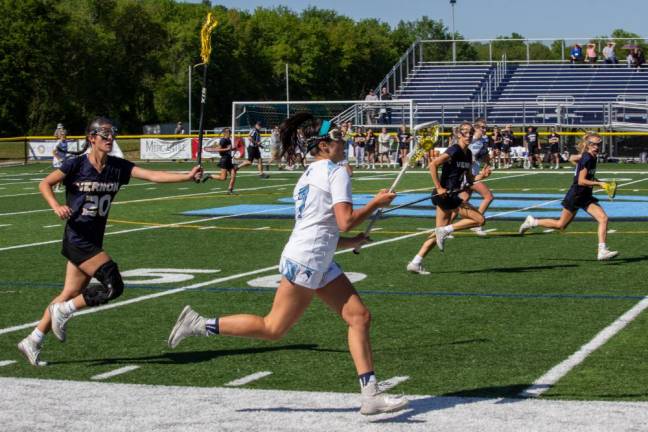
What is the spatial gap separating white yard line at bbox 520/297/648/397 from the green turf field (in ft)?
0.23

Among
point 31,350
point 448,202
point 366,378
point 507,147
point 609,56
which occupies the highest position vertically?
point 609,56

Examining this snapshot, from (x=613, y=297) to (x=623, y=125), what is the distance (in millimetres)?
36385

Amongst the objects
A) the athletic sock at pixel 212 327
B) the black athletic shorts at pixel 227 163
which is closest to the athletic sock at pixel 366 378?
the athletic sock at pixel 212 327

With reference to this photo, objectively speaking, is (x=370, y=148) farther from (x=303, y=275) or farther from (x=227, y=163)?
(x=303, y=275)

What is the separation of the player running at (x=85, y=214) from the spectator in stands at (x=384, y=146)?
119 feet

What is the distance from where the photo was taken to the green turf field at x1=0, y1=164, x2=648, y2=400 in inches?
322

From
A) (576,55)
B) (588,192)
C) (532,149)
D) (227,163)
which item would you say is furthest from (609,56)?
(588,192)

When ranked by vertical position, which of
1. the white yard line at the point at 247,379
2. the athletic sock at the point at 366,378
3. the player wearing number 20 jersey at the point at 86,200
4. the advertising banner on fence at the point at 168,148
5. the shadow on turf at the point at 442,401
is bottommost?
the advertising banner on fence at the point at 168,148

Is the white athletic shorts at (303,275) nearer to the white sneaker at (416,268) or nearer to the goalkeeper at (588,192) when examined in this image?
the white sneaker at (416,268)

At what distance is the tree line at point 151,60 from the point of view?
8644 centimetres

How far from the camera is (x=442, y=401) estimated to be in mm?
7258

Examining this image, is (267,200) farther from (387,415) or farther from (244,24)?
(244,24)

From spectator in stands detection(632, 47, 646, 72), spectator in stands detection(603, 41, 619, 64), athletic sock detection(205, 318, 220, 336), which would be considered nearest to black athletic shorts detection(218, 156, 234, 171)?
athletic sock detection(205, 318, 220, 336)

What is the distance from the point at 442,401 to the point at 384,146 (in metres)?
38.1
